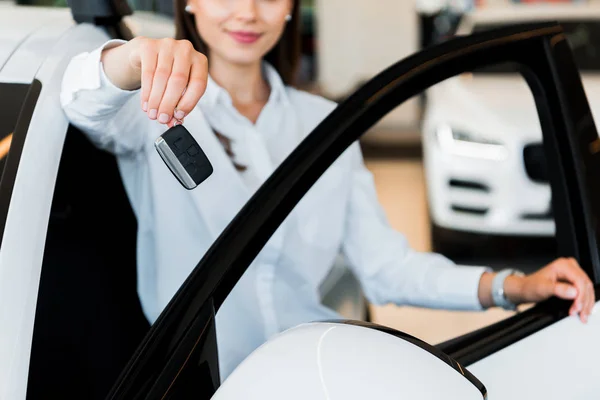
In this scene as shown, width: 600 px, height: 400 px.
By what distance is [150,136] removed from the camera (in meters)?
1.21

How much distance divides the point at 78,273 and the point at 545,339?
62 centimetres

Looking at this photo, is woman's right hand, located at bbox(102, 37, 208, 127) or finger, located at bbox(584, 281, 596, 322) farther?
finger, located at bbox(584, 281, 596, 322)

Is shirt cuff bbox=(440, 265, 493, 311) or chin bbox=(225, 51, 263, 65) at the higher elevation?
chin bbox=(225, 51, 263, 65)

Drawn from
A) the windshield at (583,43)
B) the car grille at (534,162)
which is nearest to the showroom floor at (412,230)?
the car grille at (534,162)

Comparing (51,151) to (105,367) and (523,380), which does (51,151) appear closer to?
(105,367)

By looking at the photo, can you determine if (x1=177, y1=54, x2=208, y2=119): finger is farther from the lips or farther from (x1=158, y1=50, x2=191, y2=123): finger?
the lips

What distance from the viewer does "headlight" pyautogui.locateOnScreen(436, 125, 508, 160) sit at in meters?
3.54

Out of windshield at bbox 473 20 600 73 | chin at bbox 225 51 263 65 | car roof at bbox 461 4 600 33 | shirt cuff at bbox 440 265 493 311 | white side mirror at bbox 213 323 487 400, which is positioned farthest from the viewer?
car roof at bbox 461 4 600 33

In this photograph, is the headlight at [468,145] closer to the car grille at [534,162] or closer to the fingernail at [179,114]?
the car grille at [534,162]

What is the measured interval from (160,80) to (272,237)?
1.90ft

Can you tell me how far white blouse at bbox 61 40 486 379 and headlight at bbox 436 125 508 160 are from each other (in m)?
2.13

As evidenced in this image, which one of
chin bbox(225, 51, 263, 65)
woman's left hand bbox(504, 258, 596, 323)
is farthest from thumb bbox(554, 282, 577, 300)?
chin bbox(225, 51, 263, 65)

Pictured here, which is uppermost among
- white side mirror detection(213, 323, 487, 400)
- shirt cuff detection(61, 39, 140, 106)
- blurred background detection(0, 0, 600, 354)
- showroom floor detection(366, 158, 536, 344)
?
shirt cuff detection(61, 39, 140, 106)

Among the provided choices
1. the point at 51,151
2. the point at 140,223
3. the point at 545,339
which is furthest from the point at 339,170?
the point at 51,151
